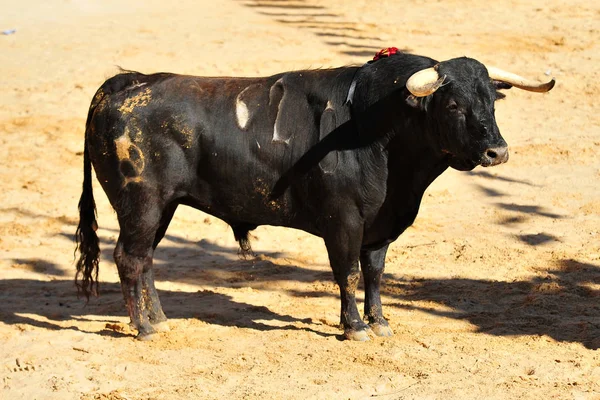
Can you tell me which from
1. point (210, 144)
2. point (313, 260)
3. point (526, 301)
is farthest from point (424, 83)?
point (313, 260)

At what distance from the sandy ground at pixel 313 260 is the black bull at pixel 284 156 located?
56 cm

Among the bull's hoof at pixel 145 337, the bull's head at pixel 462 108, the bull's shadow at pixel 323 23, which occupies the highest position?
the bull's head at pixel 462 108

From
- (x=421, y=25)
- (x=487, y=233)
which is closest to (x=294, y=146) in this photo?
(x=487, y=233)

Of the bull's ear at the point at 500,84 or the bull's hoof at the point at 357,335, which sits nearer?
the bull's ear at the point at 500,84

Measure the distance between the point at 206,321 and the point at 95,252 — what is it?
101 cm

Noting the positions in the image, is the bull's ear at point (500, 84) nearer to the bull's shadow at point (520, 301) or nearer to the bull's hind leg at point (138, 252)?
the bull's shadow at point (520, 301)

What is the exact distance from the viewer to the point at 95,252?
7559 mm

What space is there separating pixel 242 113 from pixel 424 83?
1.40 m

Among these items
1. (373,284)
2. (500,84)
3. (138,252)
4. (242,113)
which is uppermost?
(500,84)

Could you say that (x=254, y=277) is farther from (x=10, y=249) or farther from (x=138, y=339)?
(x=10, y=249)

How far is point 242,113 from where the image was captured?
690 centimetres

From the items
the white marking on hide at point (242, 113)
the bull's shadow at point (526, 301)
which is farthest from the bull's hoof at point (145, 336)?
the bull's shadow at point (526, 301)

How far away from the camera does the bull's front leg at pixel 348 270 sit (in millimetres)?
6688

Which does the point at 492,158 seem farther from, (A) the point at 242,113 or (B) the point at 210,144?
(B) the point at 210,144
